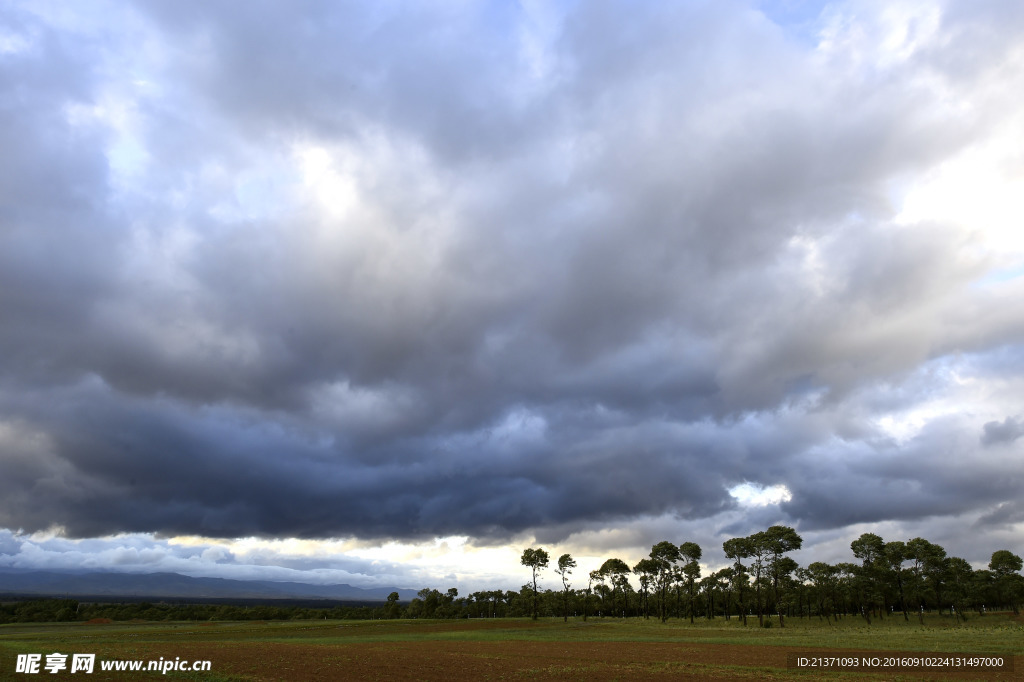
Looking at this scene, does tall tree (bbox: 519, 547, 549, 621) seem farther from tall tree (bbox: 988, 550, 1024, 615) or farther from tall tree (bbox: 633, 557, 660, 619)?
tall tree (bbox: 988, 550, 1024, 615)

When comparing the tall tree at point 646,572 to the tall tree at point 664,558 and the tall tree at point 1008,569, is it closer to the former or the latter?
the tall tree at point 664,558

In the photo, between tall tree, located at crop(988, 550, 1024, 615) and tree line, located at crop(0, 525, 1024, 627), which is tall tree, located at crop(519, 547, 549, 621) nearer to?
tree line, located at crop(0, 525, 1024, 627)

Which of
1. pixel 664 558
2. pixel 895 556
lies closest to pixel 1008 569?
pixel 895 556

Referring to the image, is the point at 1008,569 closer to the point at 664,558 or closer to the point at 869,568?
the point at 869,568

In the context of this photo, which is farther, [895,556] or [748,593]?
[748,593]

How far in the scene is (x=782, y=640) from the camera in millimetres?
70688

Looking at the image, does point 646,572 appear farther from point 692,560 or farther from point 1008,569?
point 1008,569

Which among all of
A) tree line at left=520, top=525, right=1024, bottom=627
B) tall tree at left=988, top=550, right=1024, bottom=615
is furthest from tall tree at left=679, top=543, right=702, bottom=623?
tall tree at left=988, top=550, right=1024, bottom=615

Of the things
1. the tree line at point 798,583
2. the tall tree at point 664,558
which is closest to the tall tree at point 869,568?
the tree line at point 798,583

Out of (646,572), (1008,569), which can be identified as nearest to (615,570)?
(646,572)

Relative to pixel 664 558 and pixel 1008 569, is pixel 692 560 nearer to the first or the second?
pixel 664 558

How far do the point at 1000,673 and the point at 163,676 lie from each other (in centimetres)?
5649

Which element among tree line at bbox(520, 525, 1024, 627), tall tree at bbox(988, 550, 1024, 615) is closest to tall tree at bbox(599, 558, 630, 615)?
tree line at bbox(520, 525, 1024, 627)

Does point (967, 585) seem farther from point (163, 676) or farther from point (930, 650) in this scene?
point (163, 676)
